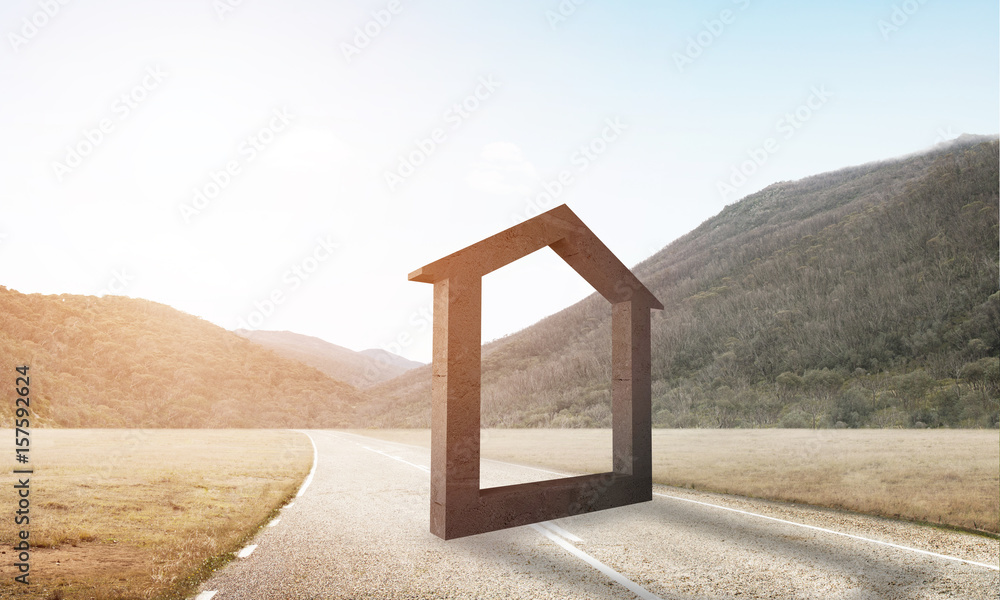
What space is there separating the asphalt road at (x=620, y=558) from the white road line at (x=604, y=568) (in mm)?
15

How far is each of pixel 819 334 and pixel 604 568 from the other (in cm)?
5973

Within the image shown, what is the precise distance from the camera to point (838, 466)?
18.7 m

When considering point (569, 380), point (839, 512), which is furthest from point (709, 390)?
point (839, 512)

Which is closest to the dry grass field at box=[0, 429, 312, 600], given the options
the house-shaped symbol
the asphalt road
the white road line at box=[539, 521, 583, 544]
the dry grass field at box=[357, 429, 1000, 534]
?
the asphalt road

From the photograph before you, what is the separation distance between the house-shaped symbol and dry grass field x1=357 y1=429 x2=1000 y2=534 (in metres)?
4.29

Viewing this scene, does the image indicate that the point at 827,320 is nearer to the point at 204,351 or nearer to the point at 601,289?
the point at 601,289

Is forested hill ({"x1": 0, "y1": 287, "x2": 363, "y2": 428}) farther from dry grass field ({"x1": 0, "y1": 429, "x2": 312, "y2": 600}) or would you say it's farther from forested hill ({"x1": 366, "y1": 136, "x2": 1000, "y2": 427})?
dry grass field ({"x1": 0, "y1": 429, "x2": 312, "y2": 600})

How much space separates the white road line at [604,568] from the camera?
19.5 ft

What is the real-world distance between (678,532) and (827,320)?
60200 mm

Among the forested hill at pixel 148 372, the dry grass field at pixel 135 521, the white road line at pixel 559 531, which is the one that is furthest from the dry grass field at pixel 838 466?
the forested hill at pixel 148 372

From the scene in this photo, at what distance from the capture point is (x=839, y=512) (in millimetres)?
11531

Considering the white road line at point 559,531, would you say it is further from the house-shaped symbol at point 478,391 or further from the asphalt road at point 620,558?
→ the house-shaped symbol at point 478,391

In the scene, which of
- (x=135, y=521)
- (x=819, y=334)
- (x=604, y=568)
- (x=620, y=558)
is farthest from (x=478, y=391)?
(x=819, y=334)

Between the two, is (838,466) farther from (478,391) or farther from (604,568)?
(604,568)
